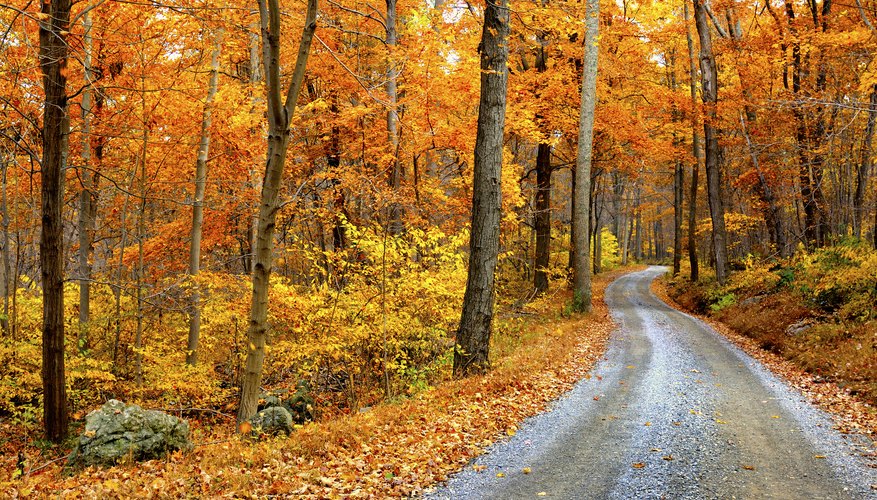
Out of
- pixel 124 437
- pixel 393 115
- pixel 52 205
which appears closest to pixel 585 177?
pixel 393 115

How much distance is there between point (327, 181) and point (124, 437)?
31.0 ft

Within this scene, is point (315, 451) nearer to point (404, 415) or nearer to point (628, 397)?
point (404, 415)

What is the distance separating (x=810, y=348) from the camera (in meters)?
11.3

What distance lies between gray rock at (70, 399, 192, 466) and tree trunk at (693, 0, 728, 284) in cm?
1900

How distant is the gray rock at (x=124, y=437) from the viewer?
6547 millimetres

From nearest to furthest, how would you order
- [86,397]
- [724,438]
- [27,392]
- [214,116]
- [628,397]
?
[724,438], [628,397], [27,392], [86,397], [214,116]

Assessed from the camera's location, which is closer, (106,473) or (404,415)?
(106,473)

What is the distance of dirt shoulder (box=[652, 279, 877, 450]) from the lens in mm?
7172

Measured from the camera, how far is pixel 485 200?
9.18 m

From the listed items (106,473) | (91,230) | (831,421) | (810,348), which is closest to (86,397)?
(91,230)

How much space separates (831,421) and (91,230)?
14687 millimetres

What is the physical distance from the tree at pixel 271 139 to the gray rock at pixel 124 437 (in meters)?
1.50

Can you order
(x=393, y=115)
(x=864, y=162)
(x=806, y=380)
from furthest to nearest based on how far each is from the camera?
(x=864, y=162) < (x=393, y=115) < (x=806, y=380)

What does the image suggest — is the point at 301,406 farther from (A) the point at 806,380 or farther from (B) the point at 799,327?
(B) the point at 799,327
